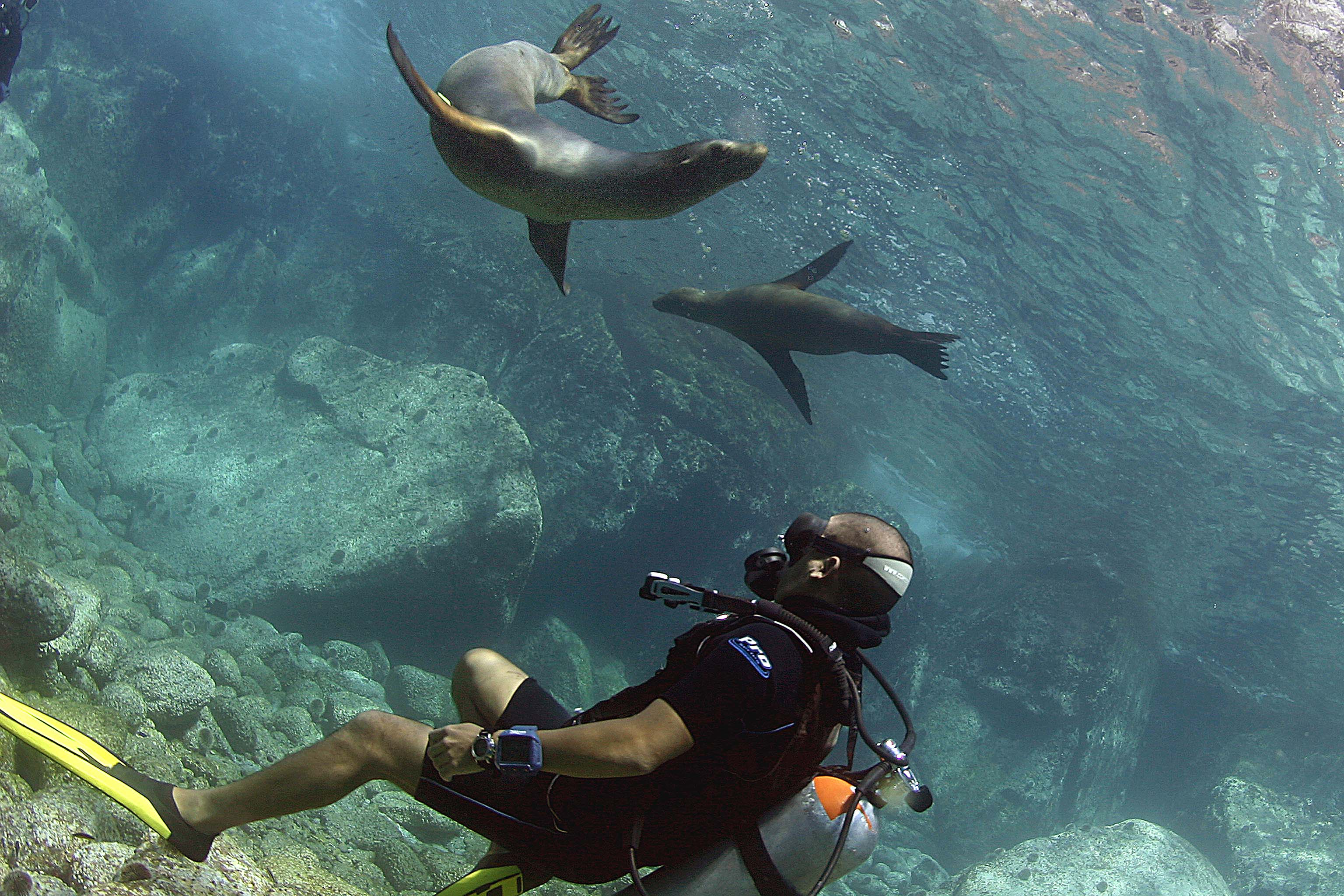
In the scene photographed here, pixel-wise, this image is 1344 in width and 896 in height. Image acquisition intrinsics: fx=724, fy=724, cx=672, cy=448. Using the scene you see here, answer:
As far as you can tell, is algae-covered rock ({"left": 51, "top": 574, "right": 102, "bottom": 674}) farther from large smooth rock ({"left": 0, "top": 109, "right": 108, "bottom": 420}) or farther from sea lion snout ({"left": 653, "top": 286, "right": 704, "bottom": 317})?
large smooth rock ({"left": 0, "top": 109, "right": 108, "bottom": 420})

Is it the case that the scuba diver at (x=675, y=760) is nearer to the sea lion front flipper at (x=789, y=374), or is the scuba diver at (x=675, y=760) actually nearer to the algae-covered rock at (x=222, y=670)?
the sea lion front flipper at (x=789, y=374)

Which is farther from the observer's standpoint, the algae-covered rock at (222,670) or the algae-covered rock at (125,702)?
Result: the algae-covered rock at (222,670)

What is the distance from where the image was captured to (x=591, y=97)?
496 cm

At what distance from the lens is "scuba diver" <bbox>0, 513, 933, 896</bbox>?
1877 mm

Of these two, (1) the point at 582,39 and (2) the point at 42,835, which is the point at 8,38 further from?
(2) the point at 42,835

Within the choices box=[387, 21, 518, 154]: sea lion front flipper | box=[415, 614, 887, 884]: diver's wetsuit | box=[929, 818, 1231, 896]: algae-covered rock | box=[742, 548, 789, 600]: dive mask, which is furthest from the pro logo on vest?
box=[929, 818, 1231, 896]: algae-covered rock

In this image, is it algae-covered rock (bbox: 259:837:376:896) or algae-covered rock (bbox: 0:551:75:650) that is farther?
algae-covered rock (bbox: 0:551:75:650)

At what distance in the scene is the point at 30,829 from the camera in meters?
2.55

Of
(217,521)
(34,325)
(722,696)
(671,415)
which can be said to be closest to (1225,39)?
(671,415)

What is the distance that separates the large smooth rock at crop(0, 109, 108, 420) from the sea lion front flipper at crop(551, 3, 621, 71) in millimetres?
11490

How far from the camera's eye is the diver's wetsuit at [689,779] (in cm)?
186

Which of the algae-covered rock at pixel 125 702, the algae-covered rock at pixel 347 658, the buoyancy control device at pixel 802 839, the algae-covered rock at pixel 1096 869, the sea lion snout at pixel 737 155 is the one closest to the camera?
the buoyancy control device at pixel 802 839

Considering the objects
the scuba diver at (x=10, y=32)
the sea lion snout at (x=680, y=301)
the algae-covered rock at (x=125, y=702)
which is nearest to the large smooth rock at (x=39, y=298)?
the scuba diver at (x=10, y=32)

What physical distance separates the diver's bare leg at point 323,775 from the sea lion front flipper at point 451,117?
2.26 metres
